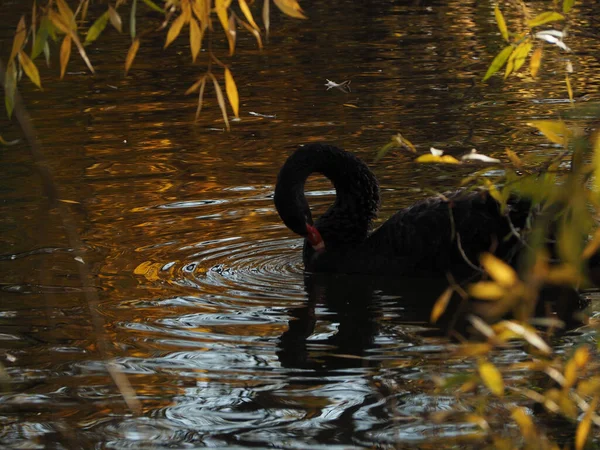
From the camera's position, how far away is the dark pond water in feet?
12.9

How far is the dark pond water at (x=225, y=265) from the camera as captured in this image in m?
3.92

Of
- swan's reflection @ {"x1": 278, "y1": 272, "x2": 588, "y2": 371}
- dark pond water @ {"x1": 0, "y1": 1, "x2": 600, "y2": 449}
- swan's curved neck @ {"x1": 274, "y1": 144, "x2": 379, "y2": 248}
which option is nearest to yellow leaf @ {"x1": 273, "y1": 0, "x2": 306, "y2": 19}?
dark pond water @ {"x1": 0, "y1": 1, "x2": 600, "y2": 449}

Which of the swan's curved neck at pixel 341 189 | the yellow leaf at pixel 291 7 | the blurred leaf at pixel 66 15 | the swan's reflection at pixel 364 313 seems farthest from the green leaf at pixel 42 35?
the swan's curved neck at pixel 341 189

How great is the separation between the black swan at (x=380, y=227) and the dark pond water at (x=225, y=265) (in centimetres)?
12

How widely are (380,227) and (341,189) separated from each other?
0.40 m

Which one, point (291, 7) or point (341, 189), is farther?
point (341, 189)

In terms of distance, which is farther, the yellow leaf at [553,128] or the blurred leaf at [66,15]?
the blurred leaf at [66,15]

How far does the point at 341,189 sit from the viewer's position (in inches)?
245

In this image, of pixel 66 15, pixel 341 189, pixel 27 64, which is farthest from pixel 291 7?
pixel 341 189

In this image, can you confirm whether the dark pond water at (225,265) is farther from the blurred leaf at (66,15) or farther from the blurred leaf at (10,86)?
the blurred leaf at (66,15)

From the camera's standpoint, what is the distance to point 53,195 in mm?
2291

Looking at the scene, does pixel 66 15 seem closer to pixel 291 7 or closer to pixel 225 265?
pixel 291 7

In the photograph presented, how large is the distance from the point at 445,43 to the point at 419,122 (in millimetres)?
4724

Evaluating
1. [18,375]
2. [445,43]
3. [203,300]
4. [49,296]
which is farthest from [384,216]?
[445,43]
